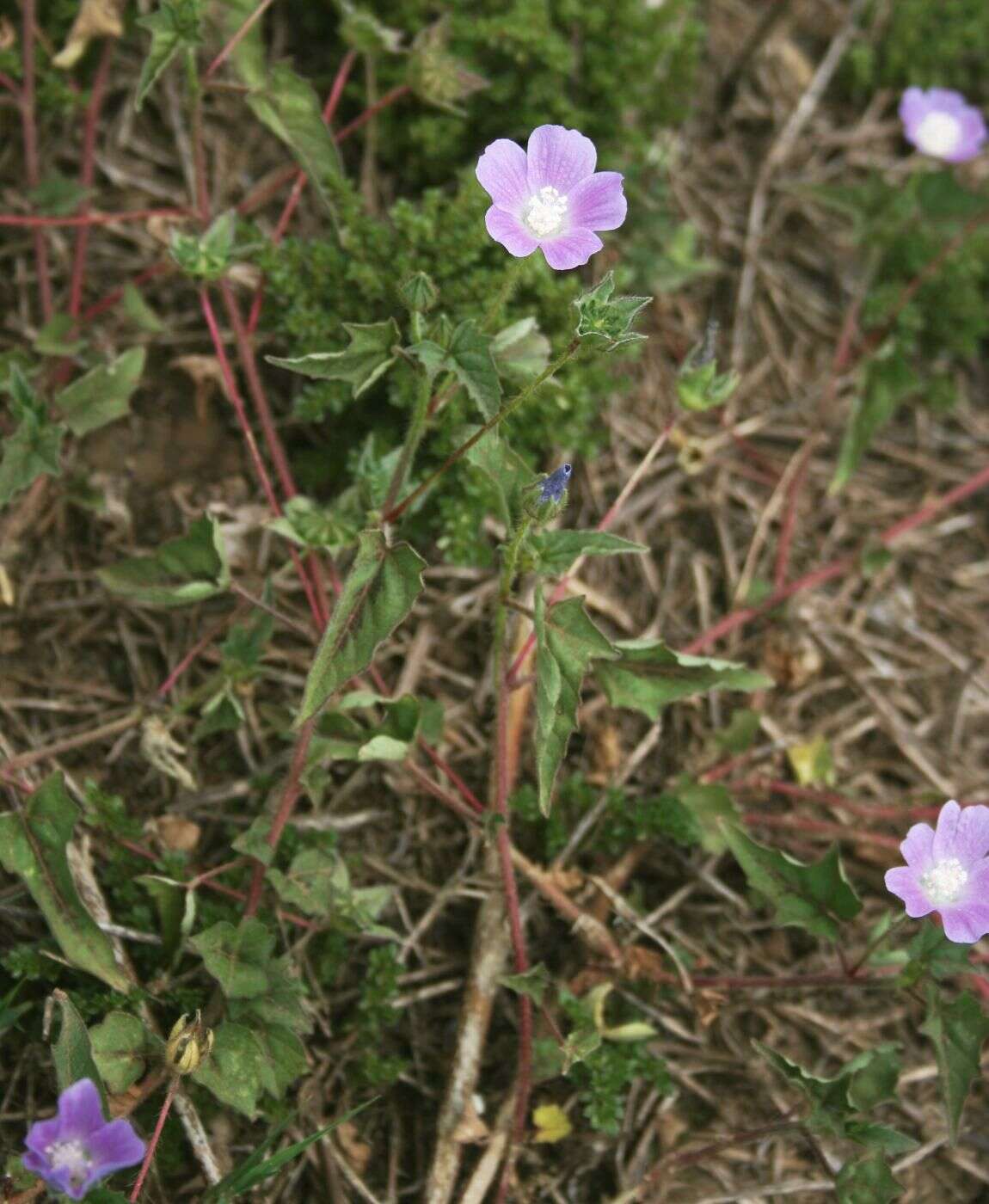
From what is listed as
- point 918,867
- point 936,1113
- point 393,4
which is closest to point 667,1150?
point 936,1113

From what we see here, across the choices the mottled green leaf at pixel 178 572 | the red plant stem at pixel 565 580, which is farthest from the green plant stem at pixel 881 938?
the mottled green leaf at pixel 178 572

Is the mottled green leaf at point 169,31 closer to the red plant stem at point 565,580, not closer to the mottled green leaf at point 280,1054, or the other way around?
the red plant stem at point 565,580

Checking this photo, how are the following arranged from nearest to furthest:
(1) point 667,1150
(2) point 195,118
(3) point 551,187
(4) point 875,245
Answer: (3) point 551,187, (1) point 667,1150, (2) point 195,118, (4) point 875,245

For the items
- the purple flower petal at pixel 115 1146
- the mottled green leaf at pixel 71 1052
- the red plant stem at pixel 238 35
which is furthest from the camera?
the red plant stem at pixel 238 35

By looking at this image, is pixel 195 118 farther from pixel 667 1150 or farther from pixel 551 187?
pixel 667 1150

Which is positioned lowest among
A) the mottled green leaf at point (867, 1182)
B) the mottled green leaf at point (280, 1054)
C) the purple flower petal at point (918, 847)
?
the mottled green leaf at point (867, 1182)

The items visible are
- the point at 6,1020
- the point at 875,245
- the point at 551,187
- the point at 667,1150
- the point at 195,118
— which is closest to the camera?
the point at 6,1020
